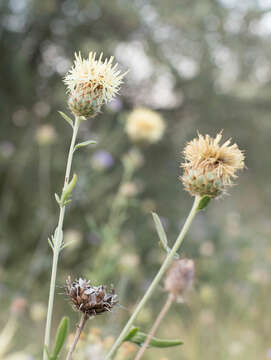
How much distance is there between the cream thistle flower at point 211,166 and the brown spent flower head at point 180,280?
0.62ft

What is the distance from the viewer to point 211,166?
1.92ft

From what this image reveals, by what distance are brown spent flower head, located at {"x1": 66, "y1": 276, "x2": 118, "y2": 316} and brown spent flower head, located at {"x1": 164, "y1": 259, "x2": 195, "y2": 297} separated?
0.17 metres

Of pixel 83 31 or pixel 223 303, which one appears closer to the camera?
pixel 223 303

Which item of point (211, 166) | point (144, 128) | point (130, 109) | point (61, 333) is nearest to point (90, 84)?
point (211, 166)

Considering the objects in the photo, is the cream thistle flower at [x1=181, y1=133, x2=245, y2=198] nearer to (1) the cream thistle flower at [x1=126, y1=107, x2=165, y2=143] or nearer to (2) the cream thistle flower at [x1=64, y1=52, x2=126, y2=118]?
(2) the cream thistle flower at [x1=64, y1=52, x2=126, y2=118]

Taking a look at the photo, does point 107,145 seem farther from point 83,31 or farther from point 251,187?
point 251,187

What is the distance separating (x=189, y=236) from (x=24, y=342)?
7.17 feet

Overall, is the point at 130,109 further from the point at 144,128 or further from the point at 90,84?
the point at 90,84

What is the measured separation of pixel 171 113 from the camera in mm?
4871

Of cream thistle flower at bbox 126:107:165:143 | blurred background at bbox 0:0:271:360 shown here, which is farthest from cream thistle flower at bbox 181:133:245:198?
blurred background at bbox 0:0:271:360

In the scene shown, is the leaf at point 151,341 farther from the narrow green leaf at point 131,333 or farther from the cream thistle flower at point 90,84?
the cream thistle flower at point 90,84

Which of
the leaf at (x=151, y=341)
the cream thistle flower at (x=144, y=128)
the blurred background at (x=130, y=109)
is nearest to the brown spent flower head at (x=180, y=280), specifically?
the leaf at (x=151, y=341)

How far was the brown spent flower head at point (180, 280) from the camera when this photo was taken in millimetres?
692

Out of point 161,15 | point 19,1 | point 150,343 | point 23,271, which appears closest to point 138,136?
point 150,343
